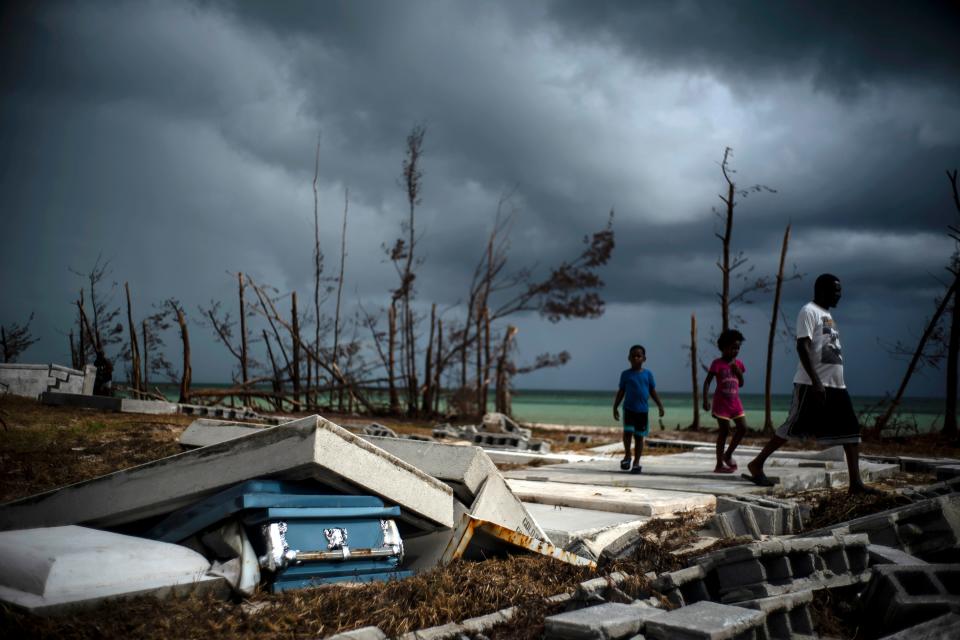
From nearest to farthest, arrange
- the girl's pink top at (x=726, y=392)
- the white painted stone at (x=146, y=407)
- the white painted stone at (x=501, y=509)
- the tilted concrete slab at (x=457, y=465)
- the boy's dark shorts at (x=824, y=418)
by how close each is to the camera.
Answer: the white painted stone at (x=501, y=509), the tilted concrete slab at (x=457, y=465), the boy's dark shorts at (x=824, y=418), the girl's pink top at (x=726, y=392), the white painted stone at (x=146, y=407)

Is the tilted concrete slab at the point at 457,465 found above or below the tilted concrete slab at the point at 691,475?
above

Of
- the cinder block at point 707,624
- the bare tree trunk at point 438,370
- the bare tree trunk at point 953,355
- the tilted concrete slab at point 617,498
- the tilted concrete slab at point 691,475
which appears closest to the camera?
the cinder block at point 707,624

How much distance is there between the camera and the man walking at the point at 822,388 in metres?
6.01

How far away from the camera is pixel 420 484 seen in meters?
3.86

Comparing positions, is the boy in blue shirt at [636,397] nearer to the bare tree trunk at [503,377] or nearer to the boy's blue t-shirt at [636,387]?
the boy's blue t-shirt at [636,387]

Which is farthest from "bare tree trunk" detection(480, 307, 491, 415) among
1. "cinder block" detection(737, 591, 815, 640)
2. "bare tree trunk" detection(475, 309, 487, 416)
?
"cinder block" detection(737, 591, 815, 640)

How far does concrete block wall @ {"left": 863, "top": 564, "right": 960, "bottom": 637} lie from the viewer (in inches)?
119

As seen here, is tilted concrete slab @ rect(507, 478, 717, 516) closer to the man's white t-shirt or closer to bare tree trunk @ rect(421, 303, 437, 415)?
the man's white t-shirt

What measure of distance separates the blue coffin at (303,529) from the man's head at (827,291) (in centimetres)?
472

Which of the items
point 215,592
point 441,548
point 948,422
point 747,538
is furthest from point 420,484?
point 948,422

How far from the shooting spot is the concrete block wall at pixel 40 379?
1520cm

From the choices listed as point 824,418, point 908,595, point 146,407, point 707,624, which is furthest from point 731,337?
point 146,407

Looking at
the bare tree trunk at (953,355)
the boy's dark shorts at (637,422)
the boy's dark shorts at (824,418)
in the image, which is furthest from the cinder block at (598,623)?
the bare tree trunk at (953,355)

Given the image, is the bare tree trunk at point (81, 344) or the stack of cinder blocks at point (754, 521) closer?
the stack of cinder blocks at point (754, 521)
